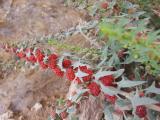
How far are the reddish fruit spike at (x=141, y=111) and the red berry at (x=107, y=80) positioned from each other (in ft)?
0.45

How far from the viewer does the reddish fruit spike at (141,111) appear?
129 cm

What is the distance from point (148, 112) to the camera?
1.33 m

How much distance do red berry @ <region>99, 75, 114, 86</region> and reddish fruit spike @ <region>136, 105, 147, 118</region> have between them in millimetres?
137

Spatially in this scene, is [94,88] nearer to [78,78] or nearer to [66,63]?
[78,78]

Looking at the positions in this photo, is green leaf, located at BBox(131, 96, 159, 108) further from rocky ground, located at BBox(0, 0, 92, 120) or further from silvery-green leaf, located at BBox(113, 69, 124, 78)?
rocky ground, located at BBox(0, 0, 92, 120)

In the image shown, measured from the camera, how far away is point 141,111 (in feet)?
4.23

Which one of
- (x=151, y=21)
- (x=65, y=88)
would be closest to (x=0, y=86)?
(x=65, y=88)

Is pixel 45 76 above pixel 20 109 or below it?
above

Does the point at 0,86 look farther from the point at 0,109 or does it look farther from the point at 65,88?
the point at 65,88

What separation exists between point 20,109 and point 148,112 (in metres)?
0.97

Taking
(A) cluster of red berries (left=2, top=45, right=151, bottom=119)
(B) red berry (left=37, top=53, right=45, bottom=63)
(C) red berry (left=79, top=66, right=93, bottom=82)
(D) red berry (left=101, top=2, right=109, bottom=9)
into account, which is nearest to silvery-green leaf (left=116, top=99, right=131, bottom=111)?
(A) cluster of red berries (left=2, top=45, right=151, bottom=119)

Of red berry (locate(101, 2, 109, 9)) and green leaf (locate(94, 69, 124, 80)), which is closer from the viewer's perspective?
green leaf (locate(94, 69, 124, 80))

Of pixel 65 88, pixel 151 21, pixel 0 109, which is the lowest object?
pixel 0 109

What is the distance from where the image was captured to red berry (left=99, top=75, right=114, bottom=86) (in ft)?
4.40
